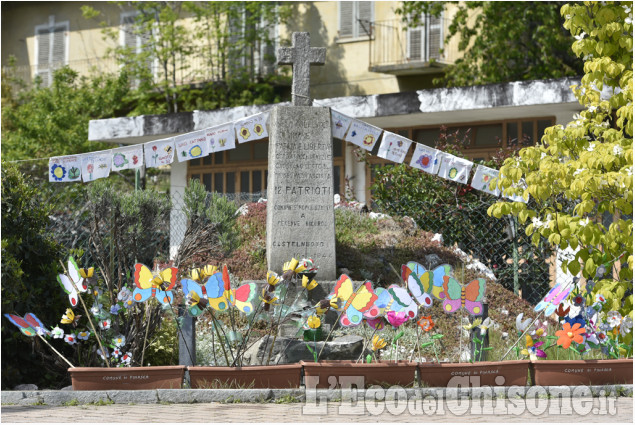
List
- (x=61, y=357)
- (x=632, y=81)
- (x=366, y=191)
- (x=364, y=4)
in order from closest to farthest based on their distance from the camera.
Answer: (x=632, y=81)
(x=61, y=357)
(x=366, y=191)
(x=364, y=4)

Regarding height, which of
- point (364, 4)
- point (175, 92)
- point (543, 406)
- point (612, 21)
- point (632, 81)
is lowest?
point (543, 406)

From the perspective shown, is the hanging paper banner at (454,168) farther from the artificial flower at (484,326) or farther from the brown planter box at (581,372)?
the brown planter box at (581,372)

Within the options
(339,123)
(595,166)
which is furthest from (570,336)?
(339,123)

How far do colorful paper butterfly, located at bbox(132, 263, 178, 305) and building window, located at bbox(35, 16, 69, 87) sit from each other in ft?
75.0

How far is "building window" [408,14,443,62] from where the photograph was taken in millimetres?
25828

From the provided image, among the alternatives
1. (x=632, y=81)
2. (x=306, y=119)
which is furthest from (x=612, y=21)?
(x=306, y=119)

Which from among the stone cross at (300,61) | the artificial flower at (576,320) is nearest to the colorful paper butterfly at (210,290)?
the artificial flower at (576,320)

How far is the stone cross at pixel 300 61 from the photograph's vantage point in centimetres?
1239

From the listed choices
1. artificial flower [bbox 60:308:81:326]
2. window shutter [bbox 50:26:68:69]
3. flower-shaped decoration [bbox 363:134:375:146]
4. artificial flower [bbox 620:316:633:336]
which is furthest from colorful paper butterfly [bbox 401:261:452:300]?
window shutter [bbox 50:26:68:69]

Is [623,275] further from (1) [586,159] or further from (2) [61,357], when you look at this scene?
(2) [61,357]

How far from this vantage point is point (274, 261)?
1202cm

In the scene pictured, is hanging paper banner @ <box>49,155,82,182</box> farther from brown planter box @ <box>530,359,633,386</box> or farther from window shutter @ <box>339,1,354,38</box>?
window shutter @ <box>339,1,354,38</box>

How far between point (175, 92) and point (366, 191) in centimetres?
982

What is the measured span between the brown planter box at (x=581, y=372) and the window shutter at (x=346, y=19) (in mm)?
19066
